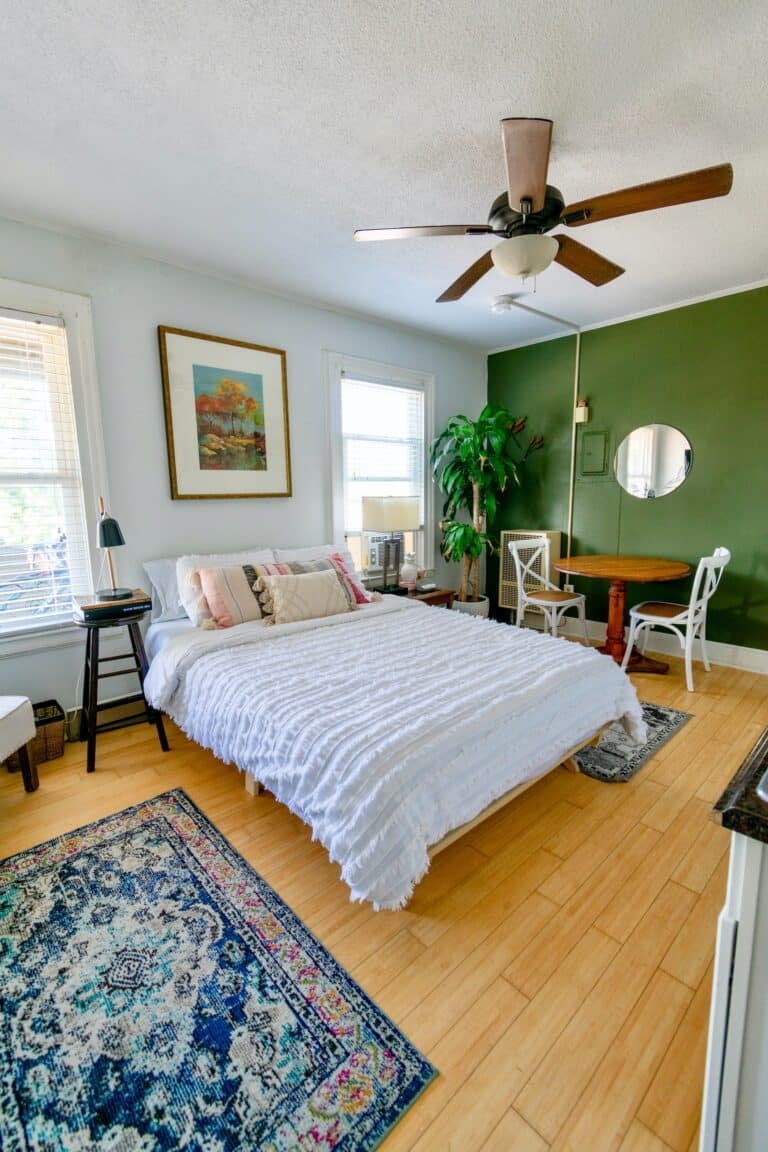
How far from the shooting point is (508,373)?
16.1 ft

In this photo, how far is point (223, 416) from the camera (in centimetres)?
329

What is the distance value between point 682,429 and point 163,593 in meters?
3.90

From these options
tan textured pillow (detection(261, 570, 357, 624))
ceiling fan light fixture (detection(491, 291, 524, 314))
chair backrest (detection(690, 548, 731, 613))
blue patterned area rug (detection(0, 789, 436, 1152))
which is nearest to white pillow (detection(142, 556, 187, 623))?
tan textured pillow (detection(261, 570, 357, 624))

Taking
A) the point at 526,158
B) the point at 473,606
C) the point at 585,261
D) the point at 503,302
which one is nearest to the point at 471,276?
the point at 585,261

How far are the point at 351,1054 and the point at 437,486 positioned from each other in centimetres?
413

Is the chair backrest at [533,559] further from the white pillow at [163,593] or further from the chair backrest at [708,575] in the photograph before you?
the white pillow at [163,593]

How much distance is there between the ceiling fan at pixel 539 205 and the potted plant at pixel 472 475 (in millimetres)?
2110

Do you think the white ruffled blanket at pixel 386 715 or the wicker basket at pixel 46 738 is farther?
the wicker basket at pixel 46 738

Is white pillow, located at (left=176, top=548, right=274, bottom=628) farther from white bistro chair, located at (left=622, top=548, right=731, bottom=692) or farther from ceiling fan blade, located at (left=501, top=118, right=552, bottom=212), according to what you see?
white bistro chair, located at (left=622, top=548, right=731, bottom=692)

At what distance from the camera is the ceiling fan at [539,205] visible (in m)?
1.52

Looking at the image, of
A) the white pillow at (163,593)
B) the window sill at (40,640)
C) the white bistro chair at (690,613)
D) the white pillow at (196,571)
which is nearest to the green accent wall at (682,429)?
the white bistro chair at (690,613)

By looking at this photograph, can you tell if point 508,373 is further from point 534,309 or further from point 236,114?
Result: point 236,114

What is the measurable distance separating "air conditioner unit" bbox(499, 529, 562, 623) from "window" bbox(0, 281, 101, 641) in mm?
3536

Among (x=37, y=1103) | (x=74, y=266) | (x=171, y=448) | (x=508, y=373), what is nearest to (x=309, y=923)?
(x=37, y=1103)
